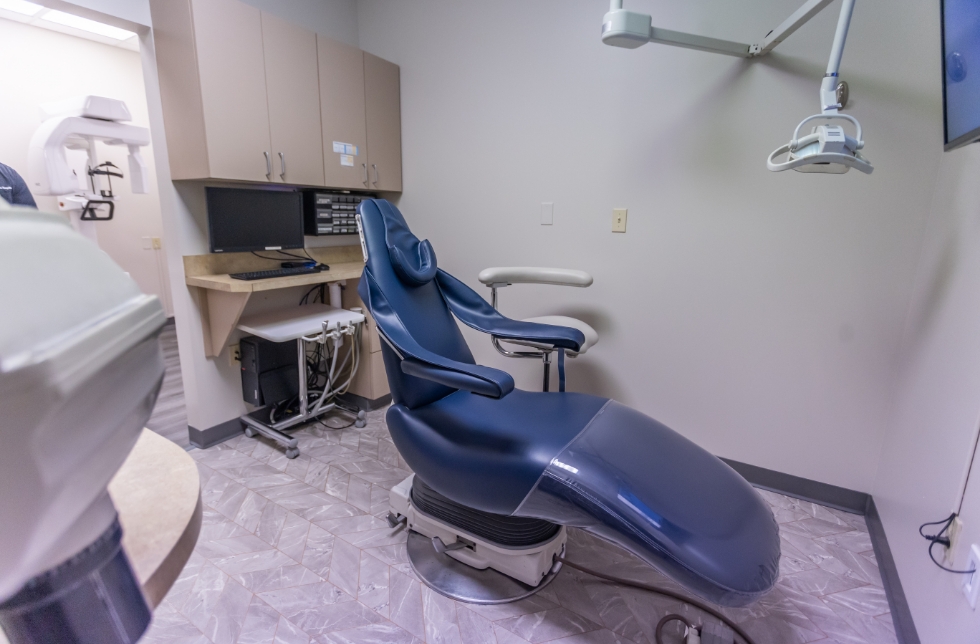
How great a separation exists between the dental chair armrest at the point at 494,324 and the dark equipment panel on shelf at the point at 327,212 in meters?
1.09

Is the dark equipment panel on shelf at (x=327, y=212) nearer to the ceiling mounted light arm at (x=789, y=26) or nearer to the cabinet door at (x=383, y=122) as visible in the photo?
the cabinet door at (x=383, y=122)

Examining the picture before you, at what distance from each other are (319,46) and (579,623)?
2.83 metres

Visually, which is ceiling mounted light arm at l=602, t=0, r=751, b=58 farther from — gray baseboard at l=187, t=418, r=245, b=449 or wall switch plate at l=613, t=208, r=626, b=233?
gray baseboard at l=187, t=418, r=245, b=449

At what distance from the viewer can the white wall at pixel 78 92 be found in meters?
3.53

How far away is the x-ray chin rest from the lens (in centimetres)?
109

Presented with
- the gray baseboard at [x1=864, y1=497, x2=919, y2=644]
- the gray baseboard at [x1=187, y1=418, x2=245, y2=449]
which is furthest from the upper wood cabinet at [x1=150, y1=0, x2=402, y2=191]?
the gray baseboard at [x1=864, y1=497, x2=919, y2=644]

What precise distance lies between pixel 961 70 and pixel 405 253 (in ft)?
5.14

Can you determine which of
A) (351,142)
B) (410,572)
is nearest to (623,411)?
(410,572)

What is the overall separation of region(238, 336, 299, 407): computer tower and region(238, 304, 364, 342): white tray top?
5.1 inches

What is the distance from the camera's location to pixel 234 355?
2.50 meters

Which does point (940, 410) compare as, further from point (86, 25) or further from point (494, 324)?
point (86, 25)

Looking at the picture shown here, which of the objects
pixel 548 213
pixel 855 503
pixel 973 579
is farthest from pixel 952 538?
pixel 548 213

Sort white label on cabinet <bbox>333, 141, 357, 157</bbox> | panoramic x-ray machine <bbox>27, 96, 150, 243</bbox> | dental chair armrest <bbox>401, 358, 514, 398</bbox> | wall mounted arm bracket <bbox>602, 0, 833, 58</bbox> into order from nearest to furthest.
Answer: dental chair armrest <bbox>401, 358, 514, 398</bbox>, wall mounted arm bracket <bbox>602, 0, 833, 58</bbox>, panoramic x-ray machine <bbox>27, 96, 150, 243</bbox>, white label on cabinet <bbox>333, 141, 357, 157</bbox>

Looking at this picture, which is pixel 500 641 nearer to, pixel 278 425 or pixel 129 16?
pixel 278 425
